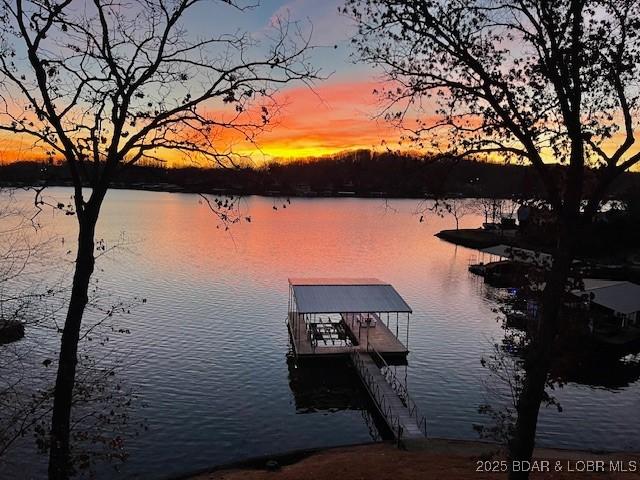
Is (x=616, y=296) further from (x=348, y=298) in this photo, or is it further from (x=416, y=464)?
(x=416, y=464)

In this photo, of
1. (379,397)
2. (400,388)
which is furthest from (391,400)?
(400,388)

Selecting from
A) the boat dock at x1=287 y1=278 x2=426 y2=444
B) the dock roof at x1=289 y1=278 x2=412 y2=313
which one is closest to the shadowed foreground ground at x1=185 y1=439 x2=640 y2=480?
the boat dock at x1=287 y1=278 x2=426 y2=444

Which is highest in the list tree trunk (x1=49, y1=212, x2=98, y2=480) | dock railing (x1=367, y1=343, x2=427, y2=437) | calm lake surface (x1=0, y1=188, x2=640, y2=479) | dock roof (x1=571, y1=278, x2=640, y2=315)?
tree trunk (x1=49, y1=212, x2=98, y2=480)

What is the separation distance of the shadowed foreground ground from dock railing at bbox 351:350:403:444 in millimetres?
1591

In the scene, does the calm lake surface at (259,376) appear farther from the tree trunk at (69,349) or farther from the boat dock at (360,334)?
the tree trunk at (69,349)

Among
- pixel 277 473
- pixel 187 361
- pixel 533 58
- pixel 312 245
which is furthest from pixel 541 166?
pixel 312 245

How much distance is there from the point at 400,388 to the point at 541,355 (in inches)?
755

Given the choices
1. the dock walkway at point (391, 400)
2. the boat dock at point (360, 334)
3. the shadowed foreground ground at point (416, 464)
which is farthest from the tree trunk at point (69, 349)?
the boat dock at point (360, 334)

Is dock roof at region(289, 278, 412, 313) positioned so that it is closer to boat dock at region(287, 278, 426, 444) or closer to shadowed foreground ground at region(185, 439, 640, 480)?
Answer: boat dock at region(287, 278, 426, 444)

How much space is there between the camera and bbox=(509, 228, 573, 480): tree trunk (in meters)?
9.79

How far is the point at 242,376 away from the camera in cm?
3052

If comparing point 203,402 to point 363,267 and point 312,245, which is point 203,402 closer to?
point 363,267

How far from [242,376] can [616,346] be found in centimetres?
2438

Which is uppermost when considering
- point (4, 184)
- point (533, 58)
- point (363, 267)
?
point (533, 58)
